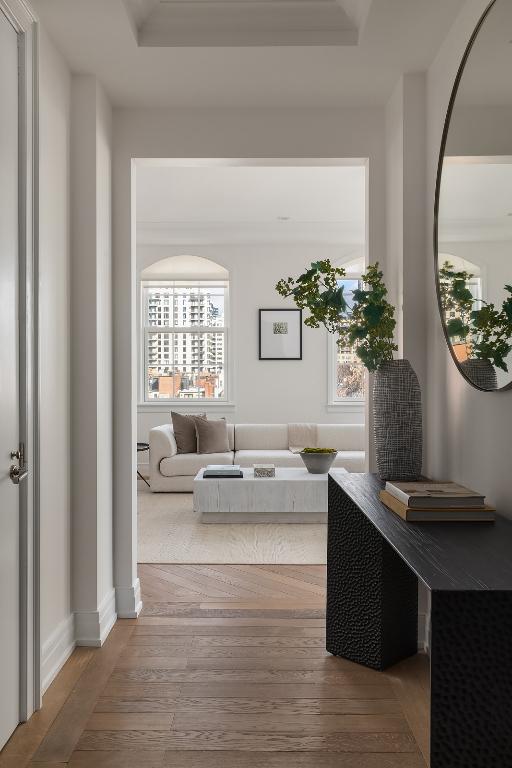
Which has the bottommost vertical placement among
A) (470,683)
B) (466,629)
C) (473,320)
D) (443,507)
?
(470,683)

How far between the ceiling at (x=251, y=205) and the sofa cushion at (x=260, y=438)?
220 centimetres

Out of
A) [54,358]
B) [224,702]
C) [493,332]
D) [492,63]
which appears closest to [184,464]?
[54,358]

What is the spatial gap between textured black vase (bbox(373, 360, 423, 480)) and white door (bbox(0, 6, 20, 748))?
1377mm

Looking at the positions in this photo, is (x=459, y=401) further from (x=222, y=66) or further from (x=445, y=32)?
(x=222, y=66)

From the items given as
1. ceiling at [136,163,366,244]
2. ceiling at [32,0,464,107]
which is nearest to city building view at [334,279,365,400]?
ceiling at [136,163,366,244]

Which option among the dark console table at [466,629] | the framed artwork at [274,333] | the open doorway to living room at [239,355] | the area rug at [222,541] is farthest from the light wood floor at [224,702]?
the framed artwork at [274,333]

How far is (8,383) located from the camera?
7.36ft

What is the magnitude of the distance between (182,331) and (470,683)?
23.4 feet

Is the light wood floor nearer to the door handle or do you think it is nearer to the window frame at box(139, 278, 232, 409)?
the door handle

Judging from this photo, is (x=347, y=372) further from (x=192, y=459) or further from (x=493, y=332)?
(x=493, y=332)

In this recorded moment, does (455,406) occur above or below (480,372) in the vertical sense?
below

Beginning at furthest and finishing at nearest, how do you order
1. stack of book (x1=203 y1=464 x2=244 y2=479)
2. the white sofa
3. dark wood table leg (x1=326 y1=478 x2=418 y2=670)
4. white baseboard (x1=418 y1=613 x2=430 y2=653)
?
the white sofa, stack of book (x1=203 y1=464 x2=244 y2=479), white baseboard (x1=418 y1=613 x2=430 y2=653), dark wood table leg (x1=326 y1=478 x2=418 y2=670)

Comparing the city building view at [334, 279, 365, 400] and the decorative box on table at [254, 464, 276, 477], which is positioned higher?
the city building view at [334, 279, 365, 400]

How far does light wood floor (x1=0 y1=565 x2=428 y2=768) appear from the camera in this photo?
7.00 ft
